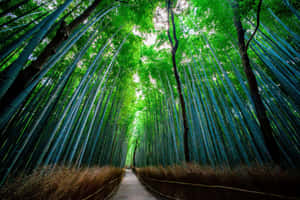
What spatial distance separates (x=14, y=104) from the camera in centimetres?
99

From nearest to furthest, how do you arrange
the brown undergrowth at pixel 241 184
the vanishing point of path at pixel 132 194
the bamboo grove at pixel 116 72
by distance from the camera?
1. the brown undergrowth at pixel 241 184
2. the bamboo grove at pixel 116 72
3. the vanishing point of path at pixel 132 194

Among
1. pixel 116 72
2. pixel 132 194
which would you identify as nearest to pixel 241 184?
pixel 132 194

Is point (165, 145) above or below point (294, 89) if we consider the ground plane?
below

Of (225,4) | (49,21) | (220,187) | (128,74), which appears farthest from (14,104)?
(128,74)

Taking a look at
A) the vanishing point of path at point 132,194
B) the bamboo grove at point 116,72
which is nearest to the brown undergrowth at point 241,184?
the bamboo grove at point 116,72

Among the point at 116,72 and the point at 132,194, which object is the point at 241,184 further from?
the point at 116,72

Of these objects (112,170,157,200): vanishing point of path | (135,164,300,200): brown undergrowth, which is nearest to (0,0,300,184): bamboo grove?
(135,164,300,200): brown undergrowth

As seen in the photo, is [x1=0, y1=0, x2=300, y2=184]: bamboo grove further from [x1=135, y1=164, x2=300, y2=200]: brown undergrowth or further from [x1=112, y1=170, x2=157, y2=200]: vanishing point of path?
[x1=112, y1=170, x2=157, y2=200]: vanishing point of path

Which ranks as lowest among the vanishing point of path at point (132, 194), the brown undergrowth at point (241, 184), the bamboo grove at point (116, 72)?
the vanishing point of path at point (132, 194)

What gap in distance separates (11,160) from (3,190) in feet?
4.36

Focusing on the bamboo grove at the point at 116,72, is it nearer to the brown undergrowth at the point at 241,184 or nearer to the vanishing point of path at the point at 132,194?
the brown undergrowth at the point at 241,184

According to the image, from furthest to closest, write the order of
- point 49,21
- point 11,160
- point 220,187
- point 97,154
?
point 97,154 → point 11,160 → point 220,187 → point 49,21

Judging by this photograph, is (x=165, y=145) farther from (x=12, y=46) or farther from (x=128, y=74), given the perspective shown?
(x=12, y=46)

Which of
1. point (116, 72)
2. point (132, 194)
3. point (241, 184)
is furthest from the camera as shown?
point (116, 72)
